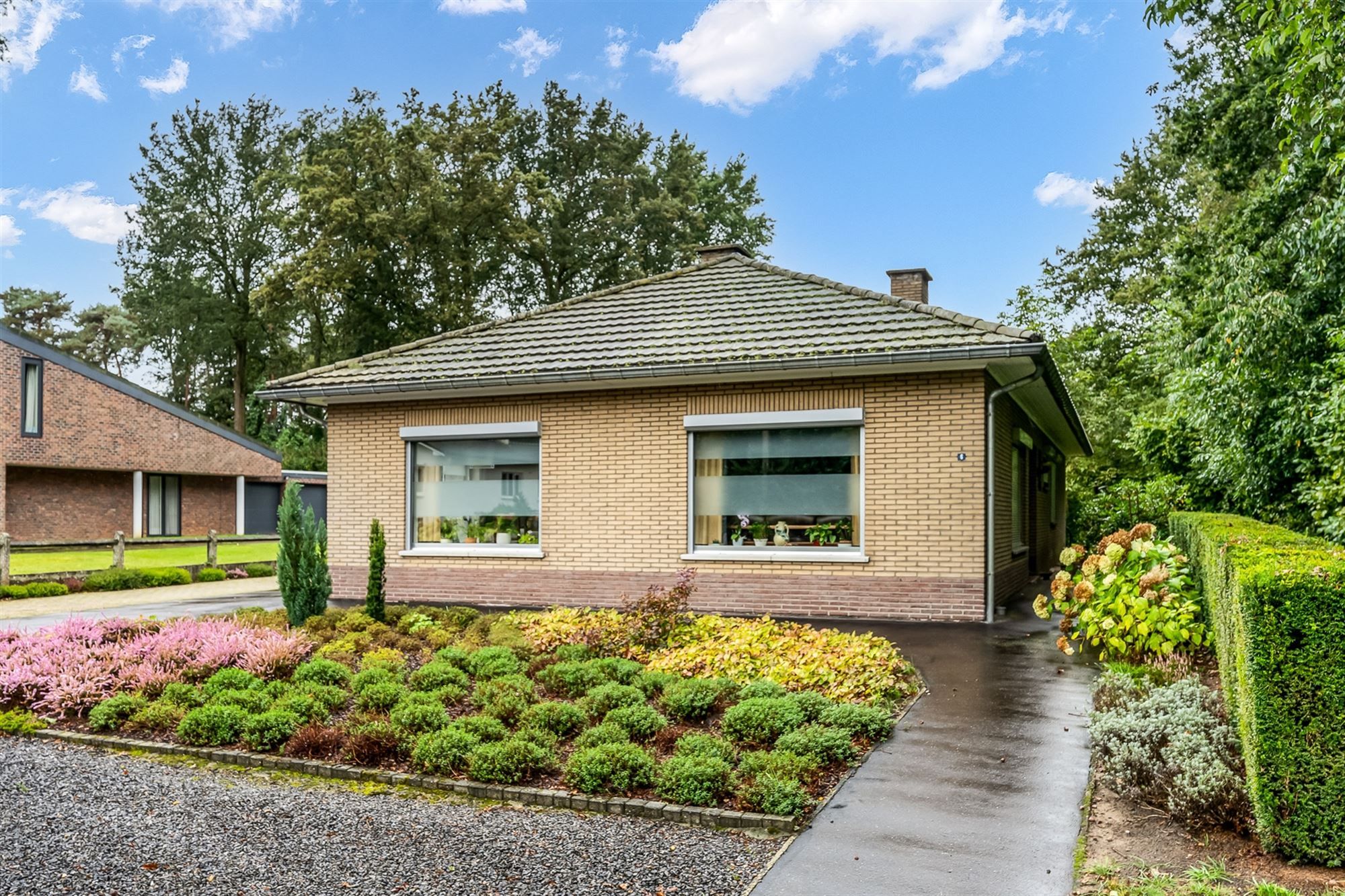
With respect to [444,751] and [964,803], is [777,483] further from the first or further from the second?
[964,803]

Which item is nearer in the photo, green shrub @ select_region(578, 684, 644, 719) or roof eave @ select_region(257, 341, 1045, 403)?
green shrub @ select_region(578, 684, 644, 719)

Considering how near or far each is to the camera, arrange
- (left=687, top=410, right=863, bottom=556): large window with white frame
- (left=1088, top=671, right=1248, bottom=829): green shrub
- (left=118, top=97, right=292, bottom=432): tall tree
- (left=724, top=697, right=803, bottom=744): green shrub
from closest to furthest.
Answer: (left=1088, top=671, right=1248, bottom=829): green shrub < (left=724, top=697, right=803, bottom=744): green shrub < (left=687, top=410, right=863, bottom=556): large window with white frame < (left=118, top=97, right=292, bottom=432): tall tree

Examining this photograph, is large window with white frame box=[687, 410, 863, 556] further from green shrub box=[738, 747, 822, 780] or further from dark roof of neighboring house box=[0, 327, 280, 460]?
Result: dark roof of neighboring house box=[0, 327, 280, 460]

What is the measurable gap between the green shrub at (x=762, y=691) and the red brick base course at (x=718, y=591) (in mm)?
4512

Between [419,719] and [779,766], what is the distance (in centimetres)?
250

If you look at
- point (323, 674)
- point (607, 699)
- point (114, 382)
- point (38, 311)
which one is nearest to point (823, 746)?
point (607, 699)

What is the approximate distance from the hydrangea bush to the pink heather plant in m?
7.06

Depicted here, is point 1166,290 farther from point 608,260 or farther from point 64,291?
point 64,291

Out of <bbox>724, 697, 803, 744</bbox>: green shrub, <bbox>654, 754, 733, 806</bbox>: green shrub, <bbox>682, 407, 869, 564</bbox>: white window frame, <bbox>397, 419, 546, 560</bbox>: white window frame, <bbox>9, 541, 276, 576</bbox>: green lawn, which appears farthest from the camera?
<bbox>9, 541, 276, 576</bbox>: green lawn

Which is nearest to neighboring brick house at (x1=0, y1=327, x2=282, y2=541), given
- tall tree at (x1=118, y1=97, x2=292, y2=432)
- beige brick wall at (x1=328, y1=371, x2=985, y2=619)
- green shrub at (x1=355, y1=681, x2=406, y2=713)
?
tall tree at (x1=118, y1=97, x2=292, y2=432)

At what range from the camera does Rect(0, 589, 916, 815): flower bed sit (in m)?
5.36

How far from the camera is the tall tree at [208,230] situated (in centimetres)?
4238

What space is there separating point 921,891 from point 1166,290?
1991cm

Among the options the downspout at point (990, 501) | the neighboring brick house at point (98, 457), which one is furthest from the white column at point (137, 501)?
the downspout at point (990, 501)
